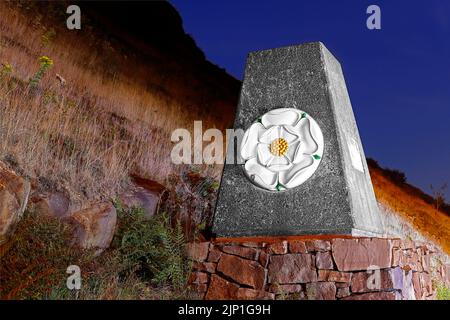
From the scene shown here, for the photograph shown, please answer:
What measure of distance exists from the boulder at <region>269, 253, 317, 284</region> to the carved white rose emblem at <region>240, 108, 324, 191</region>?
24.1 inches

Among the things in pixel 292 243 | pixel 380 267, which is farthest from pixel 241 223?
pixel 380 267

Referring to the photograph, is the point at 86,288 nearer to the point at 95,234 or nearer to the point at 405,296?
the point at 95,234

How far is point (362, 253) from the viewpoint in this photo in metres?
4.04

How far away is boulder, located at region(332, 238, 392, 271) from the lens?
3.97 meters

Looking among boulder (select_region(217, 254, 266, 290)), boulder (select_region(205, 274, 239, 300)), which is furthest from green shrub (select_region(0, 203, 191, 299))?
boulder (select_region(217, 254, 266, 290))

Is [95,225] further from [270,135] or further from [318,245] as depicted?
[318,245]

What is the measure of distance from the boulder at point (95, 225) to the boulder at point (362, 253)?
2.00 m

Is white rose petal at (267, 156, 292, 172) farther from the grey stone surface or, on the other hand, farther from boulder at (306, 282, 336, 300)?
boulder at (306, 282, 336, 300)

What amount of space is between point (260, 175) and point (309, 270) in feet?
3.10

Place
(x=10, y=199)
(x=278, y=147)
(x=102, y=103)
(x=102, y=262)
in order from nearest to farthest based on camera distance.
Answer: (x=10, y=199) < (x=102, y=262) < (x=278, y=147) < (x=102, y=103)

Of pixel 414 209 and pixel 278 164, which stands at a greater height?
pixel 414 209

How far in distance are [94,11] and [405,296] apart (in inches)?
664

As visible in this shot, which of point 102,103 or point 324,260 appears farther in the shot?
point 102,103

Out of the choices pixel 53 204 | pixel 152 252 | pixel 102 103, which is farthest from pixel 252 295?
pixel 102 103
